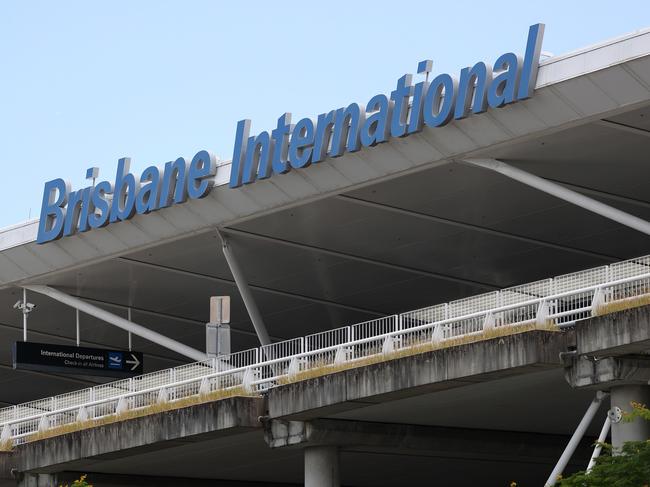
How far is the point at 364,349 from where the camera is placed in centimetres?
4659

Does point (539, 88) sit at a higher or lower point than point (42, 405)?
higher

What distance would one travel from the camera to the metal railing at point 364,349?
3778 centimetres

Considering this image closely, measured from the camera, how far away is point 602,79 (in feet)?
135

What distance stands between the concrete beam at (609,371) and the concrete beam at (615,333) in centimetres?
30

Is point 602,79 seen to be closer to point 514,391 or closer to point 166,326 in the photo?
point 514,391

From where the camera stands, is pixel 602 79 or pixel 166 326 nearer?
pixel 602 79

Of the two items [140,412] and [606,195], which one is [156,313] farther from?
[606,195]

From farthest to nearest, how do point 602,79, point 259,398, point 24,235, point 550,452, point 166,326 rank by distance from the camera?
1. point 166,326
2. point 24,235
3. point 550,452
4. point 259,398
5. point 602,79

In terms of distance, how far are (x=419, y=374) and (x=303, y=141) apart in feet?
33.6

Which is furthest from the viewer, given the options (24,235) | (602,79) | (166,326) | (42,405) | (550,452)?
(166,326)

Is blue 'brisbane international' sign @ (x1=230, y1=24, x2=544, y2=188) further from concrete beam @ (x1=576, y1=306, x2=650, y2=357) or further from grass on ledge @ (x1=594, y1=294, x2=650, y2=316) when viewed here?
concrete beam @ (x1=576, y1=306, x2=650, y2=357)

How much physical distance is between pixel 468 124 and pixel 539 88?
272 cm

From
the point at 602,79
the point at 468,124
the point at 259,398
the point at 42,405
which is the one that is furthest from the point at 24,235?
the point at 602,79

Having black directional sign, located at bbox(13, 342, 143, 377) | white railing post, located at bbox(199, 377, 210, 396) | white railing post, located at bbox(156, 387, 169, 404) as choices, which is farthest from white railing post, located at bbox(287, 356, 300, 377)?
black directional sign, located at bbox(13, 342, 143, 377)
